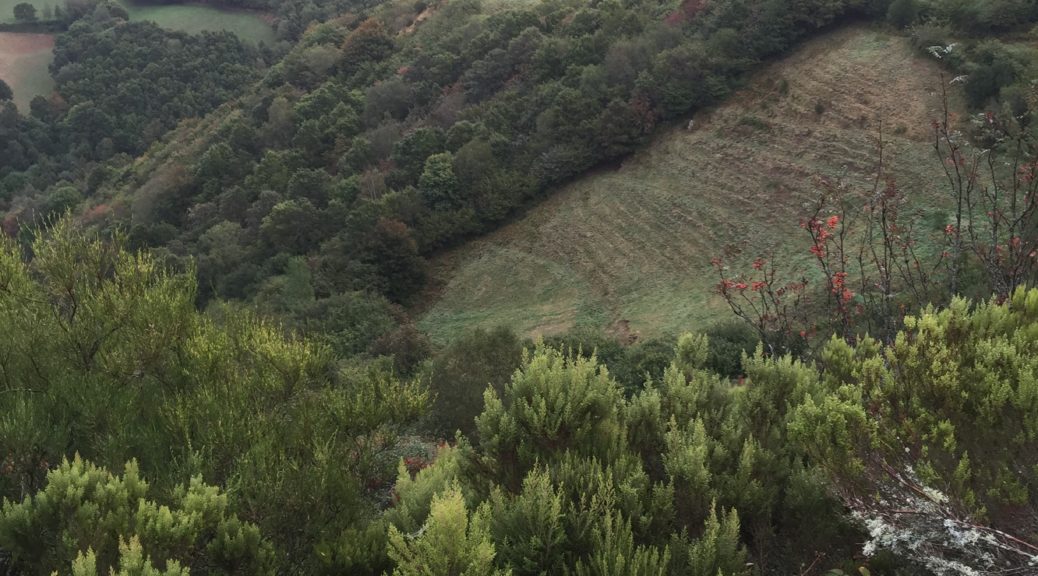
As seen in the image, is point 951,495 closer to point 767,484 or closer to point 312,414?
point 767,484

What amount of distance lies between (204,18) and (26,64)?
60.5ft

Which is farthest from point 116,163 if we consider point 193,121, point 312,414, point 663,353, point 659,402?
point 659,402

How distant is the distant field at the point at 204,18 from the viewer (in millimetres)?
76250

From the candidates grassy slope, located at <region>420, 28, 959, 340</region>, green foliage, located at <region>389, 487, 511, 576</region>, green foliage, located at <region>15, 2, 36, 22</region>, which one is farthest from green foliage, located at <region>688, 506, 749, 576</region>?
green foliage, located at <region>15, 2, 36, 22</region>

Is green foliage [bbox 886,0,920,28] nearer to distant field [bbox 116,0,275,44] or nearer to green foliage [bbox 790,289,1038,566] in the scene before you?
green foliage [bbox 790,289,1038,566]

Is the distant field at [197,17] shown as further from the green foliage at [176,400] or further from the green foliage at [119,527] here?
the green foliage at [119,527]

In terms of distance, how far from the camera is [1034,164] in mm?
9891

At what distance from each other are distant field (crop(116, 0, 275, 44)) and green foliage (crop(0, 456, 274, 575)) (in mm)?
79936

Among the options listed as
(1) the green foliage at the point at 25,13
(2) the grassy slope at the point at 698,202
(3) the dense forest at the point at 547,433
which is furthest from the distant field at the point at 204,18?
(3) the dense forest at the point at 547,433

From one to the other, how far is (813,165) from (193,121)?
5307cm

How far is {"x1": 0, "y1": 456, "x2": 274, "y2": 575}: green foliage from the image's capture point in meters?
5.67

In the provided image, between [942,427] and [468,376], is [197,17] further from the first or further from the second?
[942,427]

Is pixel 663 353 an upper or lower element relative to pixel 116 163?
upper

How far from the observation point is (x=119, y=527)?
5.71 metres
